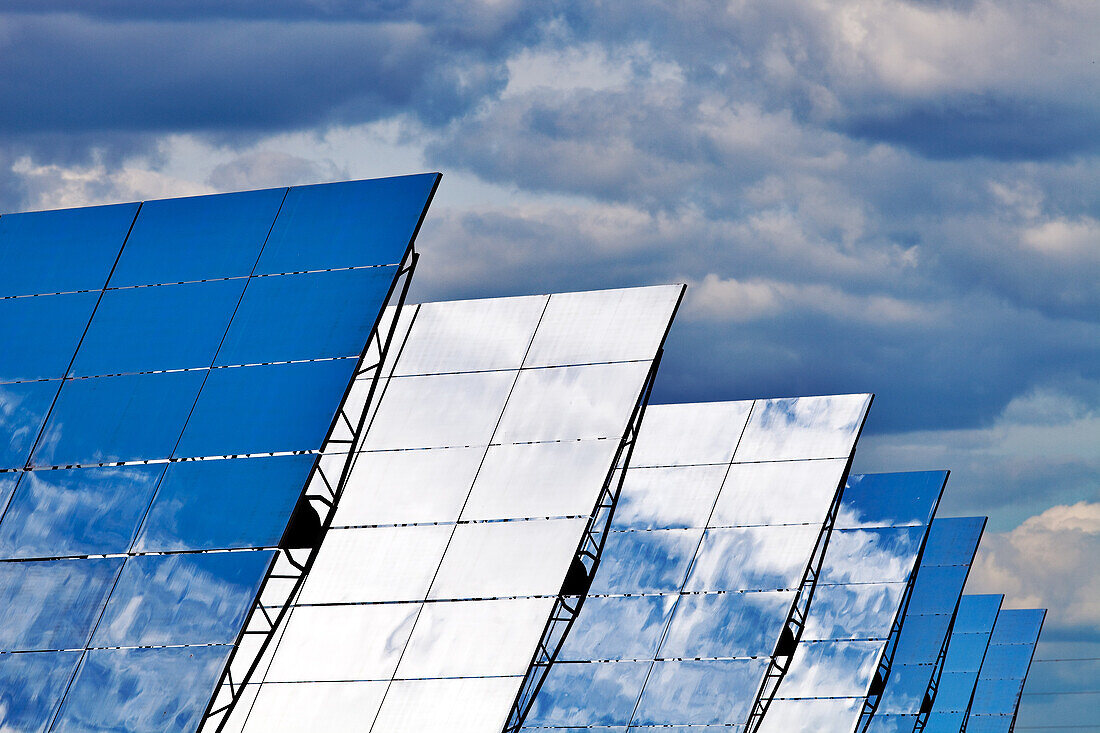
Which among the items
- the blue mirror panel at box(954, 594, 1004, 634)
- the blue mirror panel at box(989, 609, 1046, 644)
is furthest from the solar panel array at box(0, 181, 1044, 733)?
the blue mirror panel at box(989, 609, 1046, 644)

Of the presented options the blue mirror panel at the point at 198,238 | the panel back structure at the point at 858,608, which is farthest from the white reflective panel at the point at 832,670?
the blue mirror panel at the point at 198,238

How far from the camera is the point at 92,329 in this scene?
60.4 feet

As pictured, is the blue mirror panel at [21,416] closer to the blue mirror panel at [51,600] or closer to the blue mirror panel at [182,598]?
the blue mirror panel at [51,600]

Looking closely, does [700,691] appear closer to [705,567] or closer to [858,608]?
[705,567]

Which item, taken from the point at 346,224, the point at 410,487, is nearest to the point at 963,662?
the point at 410,487

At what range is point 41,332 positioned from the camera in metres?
18.6

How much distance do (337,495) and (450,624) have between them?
4.75 m

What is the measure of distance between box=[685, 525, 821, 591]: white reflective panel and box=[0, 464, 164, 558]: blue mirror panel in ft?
48.7

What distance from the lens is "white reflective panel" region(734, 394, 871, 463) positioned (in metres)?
30.4

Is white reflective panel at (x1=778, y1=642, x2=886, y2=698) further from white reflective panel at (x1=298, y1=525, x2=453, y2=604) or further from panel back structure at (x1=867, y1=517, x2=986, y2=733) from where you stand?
white reflective panel at (x1=298, y1=525, x2=453, y2=604)

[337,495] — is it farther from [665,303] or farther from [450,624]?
[665,303]

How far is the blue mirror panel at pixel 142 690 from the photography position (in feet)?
52.1

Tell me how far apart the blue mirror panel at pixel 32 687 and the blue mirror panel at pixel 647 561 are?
1546 centimetres

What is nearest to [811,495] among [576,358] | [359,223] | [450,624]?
[576,358]
